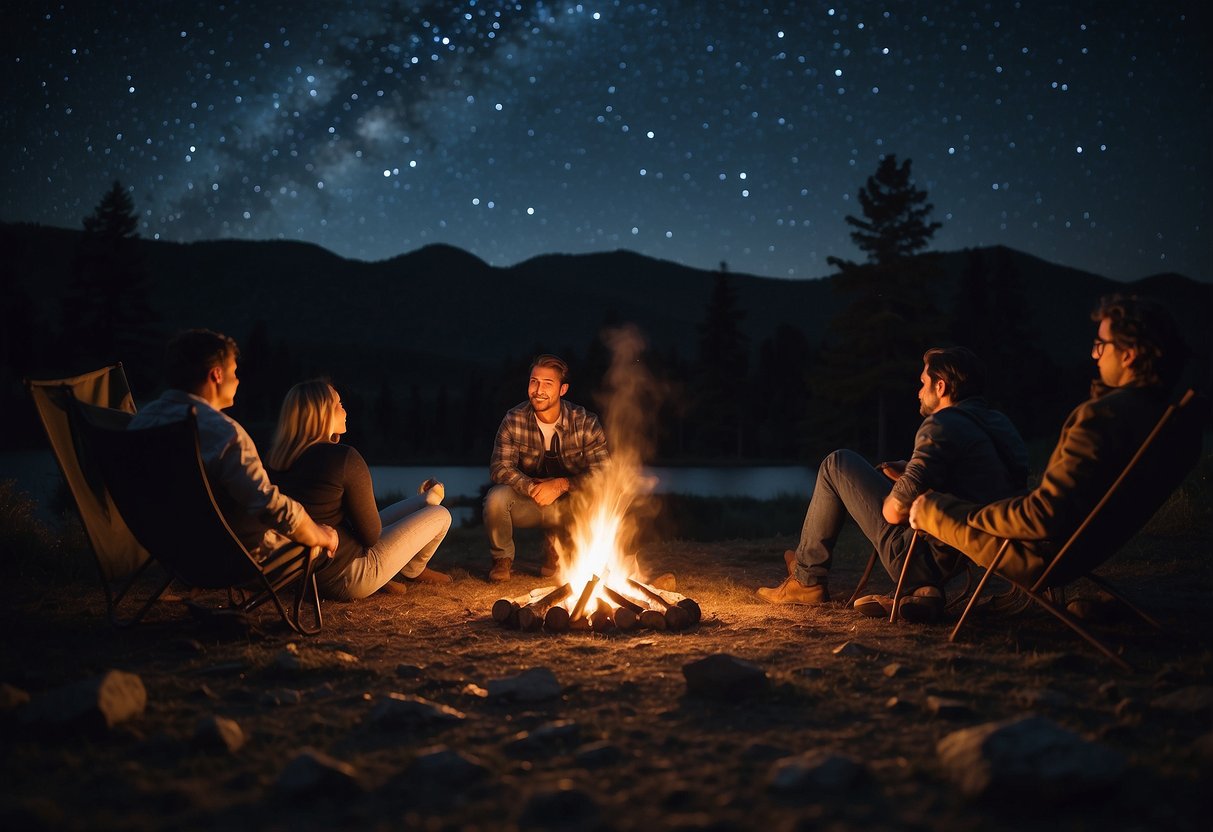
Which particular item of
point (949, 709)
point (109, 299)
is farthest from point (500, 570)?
point (109, 299)

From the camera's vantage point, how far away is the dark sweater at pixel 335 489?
407cm

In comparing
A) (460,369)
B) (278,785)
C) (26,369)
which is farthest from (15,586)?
(460,369)

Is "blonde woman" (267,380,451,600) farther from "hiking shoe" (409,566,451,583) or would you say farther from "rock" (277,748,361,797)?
"rock" (277,748,361,797)

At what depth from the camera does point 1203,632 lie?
363 centimetres

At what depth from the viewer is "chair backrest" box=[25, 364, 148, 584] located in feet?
11.9

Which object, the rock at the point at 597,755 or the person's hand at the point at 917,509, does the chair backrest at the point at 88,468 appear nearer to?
the rock at the point at 597,755

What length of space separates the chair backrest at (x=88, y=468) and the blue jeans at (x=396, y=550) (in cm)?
107

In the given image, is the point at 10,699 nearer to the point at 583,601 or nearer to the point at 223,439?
the point at 223,439

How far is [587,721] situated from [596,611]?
151cm

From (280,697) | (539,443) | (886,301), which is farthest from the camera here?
(886,301)

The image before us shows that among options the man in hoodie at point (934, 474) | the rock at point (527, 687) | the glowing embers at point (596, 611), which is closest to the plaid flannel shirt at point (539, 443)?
the glowing embers at point (596, 611)

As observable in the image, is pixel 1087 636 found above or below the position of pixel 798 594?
above

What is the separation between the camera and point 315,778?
1947mm

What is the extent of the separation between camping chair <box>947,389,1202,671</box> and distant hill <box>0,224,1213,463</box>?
75860mm
